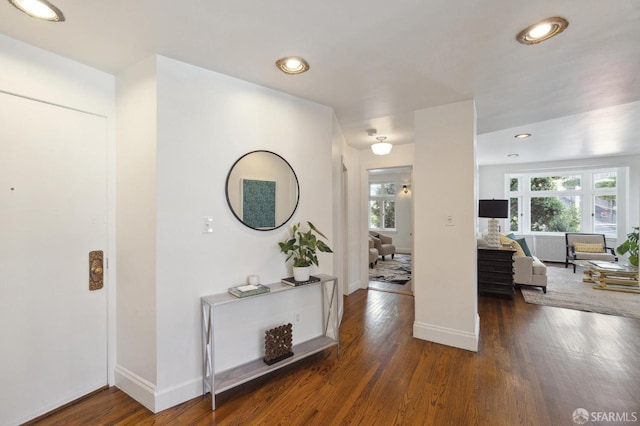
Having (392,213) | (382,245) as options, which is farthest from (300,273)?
(392,213)

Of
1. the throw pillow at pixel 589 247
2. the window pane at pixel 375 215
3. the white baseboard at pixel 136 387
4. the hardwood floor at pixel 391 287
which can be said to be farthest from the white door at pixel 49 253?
the throw pillow at pixel 589 247

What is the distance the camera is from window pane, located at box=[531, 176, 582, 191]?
7.29 metres

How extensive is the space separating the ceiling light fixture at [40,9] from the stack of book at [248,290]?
6.22 ft

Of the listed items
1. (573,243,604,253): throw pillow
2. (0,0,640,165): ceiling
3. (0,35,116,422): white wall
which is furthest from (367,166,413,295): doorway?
(0,35,116,422): white wall

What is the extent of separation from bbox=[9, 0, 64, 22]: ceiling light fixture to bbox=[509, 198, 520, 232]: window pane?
365 inches

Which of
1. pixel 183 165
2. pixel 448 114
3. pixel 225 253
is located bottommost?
pixel 225 253

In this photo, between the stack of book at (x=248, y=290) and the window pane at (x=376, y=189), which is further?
the window pane at (x=376, y=189)

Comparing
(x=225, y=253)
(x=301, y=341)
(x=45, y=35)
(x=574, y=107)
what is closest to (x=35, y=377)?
(x=225, y=253)

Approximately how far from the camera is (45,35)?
1694 millimetres

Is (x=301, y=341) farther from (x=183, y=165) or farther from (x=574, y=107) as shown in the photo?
(x=574, y=107)

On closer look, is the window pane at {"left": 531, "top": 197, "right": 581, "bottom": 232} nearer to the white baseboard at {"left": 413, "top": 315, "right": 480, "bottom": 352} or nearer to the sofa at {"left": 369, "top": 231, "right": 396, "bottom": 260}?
the sofa at {"left": 369, "top": 231, "right": 396, "bottom": 260}

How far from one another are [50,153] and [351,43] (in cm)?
210

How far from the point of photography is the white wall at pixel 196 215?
1.93 metres

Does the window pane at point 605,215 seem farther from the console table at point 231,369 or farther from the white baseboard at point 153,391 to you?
the white baseboard at point 153,391
